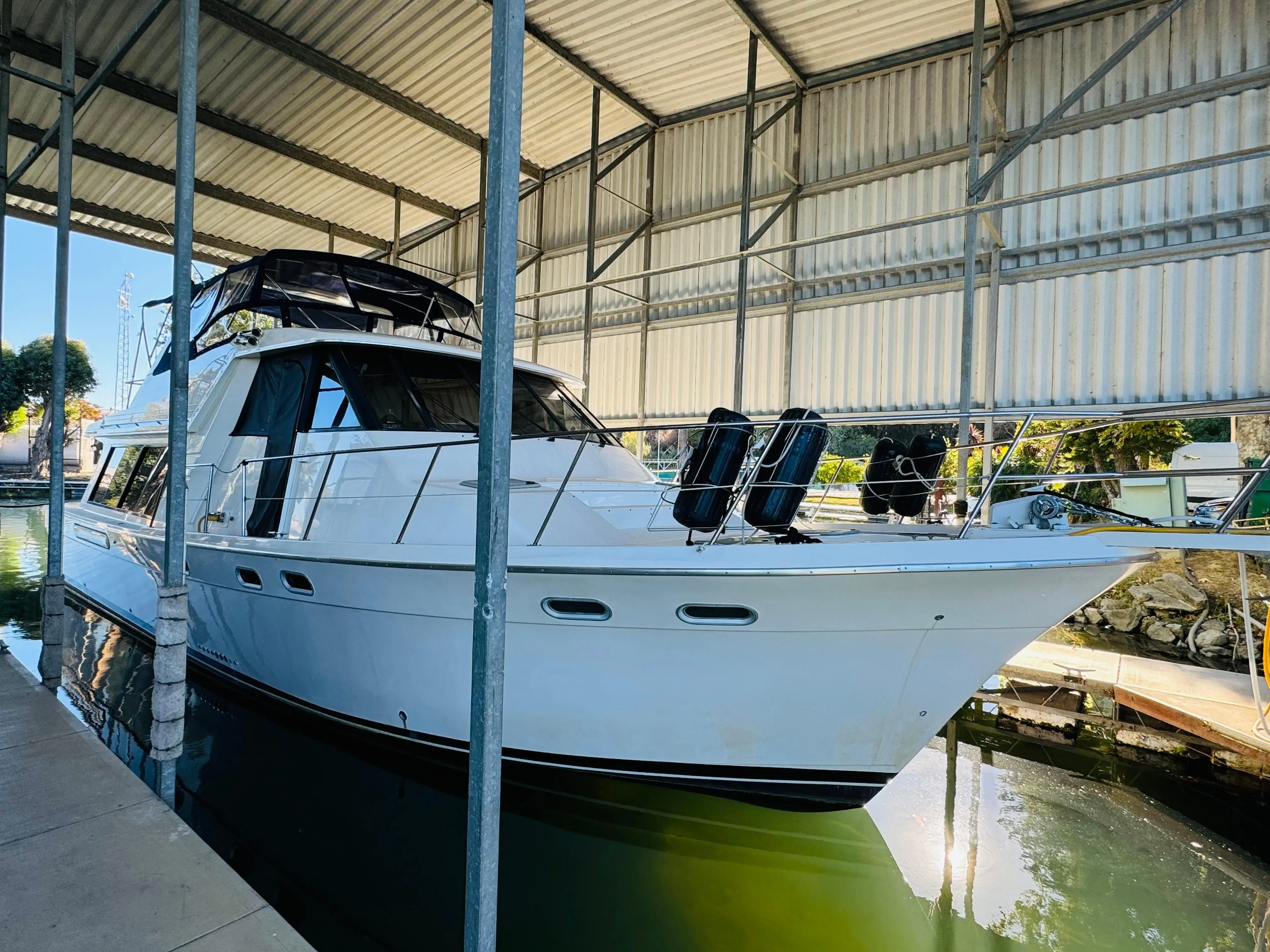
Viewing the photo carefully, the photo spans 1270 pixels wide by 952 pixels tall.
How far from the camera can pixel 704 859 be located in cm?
322

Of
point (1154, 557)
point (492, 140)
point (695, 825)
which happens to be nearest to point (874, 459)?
point (1154, 557)

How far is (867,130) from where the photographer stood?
919 cm

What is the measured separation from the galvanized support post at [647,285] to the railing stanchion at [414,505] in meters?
7.66

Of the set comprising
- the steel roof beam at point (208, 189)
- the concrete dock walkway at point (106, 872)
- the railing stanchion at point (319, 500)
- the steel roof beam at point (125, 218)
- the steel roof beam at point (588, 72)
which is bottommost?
the concrete dock walkway at point (106, 872)

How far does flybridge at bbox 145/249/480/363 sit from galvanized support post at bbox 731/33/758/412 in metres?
3.69

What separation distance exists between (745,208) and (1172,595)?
676 cm

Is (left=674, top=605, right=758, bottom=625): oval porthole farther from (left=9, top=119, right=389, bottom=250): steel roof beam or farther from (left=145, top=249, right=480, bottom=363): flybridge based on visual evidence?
(left=9, top=119, right=389, bottom=250): steel roof beam

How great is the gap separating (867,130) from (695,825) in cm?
876

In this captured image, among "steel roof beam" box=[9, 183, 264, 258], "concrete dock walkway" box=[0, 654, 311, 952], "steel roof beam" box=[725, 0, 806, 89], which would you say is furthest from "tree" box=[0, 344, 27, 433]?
"concrete dock walkway" box=[0, 654, 311, 952]

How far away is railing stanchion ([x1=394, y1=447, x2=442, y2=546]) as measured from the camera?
10.7ft

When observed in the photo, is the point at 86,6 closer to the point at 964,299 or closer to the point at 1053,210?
the point at 964,299

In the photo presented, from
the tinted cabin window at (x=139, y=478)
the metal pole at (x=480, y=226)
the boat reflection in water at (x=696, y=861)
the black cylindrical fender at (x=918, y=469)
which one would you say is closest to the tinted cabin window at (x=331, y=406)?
the boat reflection in water at (x=696, y=861)

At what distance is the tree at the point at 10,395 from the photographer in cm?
2564

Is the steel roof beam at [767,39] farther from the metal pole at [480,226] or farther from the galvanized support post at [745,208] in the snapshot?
the metal pole at [480,226]
